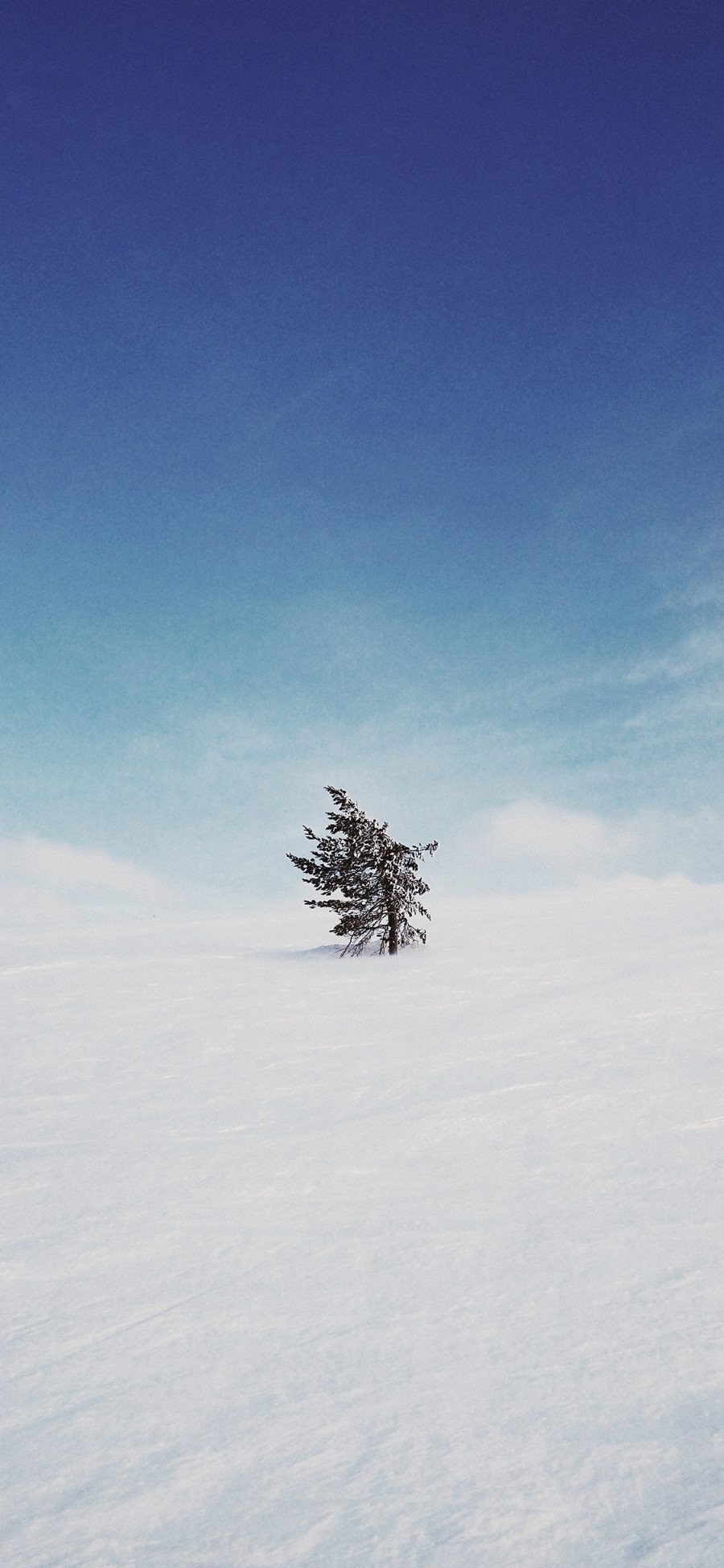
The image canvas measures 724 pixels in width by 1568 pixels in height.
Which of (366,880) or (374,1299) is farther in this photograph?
(366,880)

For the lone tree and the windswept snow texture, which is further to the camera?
the lone tree

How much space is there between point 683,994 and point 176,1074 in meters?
6.90

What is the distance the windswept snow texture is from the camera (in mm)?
3102

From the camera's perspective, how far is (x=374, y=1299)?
466 cm

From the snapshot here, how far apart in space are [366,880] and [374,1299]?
14.6 meters

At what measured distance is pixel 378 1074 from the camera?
358 inches

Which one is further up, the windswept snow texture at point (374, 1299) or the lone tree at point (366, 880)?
the lone tree at point (366, 880)

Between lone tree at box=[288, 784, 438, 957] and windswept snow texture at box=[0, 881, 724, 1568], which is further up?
lone tree at box=[288, 784, 438, 957]

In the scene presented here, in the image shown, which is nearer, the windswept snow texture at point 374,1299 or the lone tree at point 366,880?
the windswept snow texture at point 374,1299

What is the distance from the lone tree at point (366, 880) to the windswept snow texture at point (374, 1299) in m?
8.06

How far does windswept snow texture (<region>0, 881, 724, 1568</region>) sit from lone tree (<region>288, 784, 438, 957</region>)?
26.4 ft

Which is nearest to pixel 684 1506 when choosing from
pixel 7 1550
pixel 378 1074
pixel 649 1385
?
pixel 649 1385

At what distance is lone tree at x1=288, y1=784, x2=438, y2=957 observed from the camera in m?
18.9

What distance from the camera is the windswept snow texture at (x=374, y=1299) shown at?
310cm
